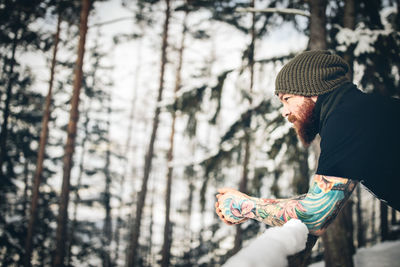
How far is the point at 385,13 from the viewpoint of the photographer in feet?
15.5

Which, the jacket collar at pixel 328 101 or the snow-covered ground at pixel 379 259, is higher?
the jacket collar at pixel 328 101

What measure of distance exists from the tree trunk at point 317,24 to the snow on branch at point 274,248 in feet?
12.3

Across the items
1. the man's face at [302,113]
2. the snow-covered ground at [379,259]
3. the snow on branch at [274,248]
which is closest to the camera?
the snow on branch at [274,248]

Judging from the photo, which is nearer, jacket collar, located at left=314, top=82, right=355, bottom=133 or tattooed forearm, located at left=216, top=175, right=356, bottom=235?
tattooed forearm, located at left=216, top=175, right=356, bottom=235

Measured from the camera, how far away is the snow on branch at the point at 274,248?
3.59 ft

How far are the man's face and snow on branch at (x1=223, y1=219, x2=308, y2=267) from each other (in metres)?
0.67

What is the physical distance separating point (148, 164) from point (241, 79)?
743 cm

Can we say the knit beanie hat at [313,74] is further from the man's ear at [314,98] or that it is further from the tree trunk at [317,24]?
the tree trunk at [317,24]

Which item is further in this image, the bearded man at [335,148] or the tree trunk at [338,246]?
the tree trunk at [338,246]

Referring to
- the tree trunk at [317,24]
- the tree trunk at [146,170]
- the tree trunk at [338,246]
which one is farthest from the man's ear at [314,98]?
the tree trunk at [146,170]

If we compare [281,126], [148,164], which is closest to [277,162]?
[281,126]

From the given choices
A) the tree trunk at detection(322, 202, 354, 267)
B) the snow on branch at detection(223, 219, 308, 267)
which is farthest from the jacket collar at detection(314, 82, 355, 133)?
the tree trunk at detection(322, 202, 354, 267)

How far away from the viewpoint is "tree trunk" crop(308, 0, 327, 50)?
4184mm

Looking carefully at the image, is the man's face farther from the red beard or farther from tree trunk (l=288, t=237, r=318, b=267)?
tree trunk (l=288, t=237, r=318, b=267)
